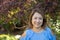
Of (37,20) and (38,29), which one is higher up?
(37,20)

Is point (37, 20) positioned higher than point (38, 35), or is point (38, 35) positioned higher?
point (37, 20)

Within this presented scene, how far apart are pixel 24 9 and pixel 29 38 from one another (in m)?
1.88

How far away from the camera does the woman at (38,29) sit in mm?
3768

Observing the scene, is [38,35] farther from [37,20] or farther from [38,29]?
[37,20]

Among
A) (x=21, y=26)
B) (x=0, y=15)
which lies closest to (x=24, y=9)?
(x=0, y=15)

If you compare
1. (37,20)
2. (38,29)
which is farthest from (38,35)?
(37,20)

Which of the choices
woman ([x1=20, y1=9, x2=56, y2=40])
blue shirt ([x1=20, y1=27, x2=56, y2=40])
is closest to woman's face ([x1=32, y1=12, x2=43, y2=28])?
woman ([x1=20, y1=9, x2=56, y2=40])

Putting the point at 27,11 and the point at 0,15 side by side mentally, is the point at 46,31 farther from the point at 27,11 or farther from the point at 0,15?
the point at 0,15

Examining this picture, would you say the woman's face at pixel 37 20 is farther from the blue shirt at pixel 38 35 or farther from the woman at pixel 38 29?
the blue shirt at pixel 38 35

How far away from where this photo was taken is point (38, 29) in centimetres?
385

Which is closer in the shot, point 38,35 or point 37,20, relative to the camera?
point 37,20

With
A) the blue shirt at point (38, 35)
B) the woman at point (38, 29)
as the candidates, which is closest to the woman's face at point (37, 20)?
the woman at point (38, 29)

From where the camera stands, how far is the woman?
3.77m

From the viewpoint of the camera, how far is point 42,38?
381cm
